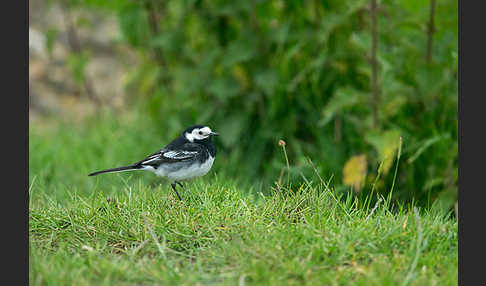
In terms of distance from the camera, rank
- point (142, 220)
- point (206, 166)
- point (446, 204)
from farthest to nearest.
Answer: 1. point (446, 204)
2. point (206, 166)
3. point (142, 220)

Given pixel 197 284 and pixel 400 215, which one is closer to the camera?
pixel 197 284

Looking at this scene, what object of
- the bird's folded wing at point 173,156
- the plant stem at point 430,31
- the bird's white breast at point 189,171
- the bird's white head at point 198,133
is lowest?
the bird's white breast at point 189,171

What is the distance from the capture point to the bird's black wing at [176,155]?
4.46 m

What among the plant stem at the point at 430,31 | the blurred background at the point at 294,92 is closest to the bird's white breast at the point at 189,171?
the blurred background at the point at 294,92

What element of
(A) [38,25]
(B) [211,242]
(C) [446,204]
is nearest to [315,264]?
(B) [211,242]

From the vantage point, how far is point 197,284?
3.20 metres

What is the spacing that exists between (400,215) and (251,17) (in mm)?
3479

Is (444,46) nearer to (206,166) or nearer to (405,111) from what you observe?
(405,111)

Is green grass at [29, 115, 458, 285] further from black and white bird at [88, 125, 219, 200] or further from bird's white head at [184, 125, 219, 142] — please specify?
bird's white head at [184, 125, 219, 142]

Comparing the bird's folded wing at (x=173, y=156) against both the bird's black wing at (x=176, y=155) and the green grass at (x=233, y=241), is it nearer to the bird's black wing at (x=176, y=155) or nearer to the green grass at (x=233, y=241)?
the bird's black wing at (x=176, y=155)

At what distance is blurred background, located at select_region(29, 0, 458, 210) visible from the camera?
5.80 m

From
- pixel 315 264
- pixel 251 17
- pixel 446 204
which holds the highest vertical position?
pixel 251 17

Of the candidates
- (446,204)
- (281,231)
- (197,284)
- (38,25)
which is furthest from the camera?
(38,25)

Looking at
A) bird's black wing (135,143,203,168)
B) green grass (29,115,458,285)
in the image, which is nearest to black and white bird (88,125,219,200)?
bird's black wing (135,143,203,168)
